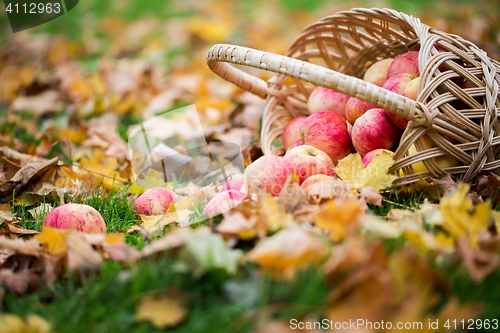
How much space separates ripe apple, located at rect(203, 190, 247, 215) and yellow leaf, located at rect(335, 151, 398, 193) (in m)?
0.37

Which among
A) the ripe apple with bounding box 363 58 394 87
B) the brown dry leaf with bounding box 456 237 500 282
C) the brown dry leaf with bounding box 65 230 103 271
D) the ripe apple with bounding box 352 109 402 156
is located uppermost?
the ripe apple with bounding box 363 58 394 87

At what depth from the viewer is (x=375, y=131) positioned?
56.0 inches

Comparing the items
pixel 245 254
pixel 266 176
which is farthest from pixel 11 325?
→ pixel 266 176

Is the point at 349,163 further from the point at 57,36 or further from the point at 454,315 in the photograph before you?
the point at 57,36

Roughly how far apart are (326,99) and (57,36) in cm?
545

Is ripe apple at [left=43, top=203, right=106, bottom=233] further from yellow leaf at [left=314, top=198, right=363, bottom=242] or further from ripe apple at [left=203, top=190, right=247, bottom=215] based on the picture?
yellow leaf at [left=314, top=198, right=363, bottom=242]

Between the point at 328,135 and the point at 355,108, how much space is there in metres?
0.16

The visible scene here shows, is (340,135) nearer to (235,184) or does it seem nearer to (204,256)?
(235,184)

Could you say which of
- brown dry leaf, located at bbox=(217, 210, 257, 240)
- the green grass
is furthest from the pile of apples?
the green grass

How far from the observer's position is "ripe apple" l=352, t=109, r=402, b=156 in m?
1.42

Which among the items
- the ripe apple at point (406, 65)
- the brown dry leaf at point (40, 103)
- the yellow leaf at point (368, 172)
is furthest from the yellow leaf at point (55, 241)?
the brown dry leaf at point (40, 103)

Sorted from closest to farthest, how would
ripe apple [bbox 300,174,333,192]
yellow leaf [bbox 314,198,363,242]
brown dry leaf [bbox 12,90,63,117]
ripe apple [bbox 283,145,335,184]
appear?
1. yellow leaf [bbox 314,198,363,242]
2. ripe apple [bbox 300,174,333,192]
3. ripe apple [bbox 283,145,335,184]
4. brown dry leaf [bbox 12,90,63,117]

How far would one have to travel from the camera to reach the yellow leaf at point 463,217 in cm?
88

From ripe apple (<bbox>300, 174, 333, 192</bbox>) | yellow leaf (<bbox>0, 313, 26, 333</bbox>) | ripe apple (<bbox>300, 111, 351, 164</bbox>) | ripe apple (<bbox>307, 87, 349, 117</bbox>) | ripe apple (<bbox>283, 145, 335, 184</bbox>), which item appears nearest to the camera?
yellow leaf (<bbox>0, 313, 26, 333</bbox>)
